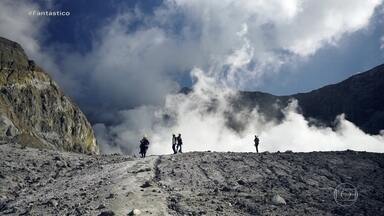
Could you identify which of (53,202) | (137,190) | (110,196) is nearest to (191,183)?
(137,190)

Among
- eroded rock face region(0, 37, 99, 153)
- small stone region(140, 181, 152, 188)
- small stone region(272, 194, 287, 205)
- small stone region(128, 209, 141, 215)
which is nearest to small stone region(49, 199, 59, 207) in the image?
small stone region(140, 181, 152, 188)

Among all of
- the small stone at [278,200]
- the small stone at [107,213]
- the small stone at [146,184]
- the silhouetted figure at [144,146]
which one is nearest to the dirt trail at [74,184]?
the small stone at [146,184]

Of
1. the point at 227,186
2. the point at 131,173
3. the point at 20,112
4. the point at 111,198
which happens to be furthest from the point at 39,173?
the point at 20,112

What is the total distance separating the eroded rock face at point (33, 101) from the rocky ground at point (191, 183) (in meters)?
121

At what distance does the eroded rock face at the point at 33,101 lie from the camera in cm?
16762

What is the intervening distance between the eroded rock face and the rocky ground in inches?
4764

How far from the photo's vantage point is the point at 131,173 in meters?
36.7

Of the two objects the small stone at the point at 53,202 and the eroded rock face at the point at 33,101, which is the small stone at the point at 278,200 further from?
the eroded rock face at the point at 33,101

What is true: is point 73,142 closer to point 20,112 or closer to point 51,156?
point 20,112

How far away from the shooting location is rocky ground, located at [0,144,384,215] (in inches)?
1160

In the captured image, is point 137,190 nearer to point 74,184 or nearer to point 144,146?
point 74,184

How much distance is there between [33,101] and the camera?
592 ft

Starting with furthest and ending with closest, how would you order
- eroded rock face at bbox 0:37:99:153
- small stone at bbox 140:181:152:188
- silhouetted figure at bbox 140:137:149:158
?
1. eroded rock face at bbox 0:37:99:153
2. silhouetted figure at bbox 140:137:149:158
3. small stone at bbox 140:181:152:188

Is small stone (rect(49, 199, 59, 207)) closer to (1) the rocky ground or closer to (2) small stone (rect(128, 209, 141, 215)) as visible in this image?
(1) the rocky ground
